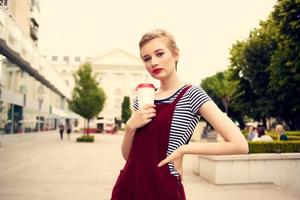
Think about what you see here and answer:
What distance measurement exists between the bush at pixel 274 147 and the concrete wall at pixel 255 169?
0.63 metres

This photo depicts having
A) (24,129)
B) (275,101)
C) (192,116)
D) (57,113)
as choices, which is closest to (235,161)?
(192,116)

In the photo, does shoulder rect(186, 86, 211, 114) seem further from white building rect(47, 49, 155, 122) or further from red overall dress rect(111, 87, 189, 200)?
white building rect(47, 49, 155, 122)

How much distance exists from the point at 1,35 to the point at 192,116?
1903 centimetres

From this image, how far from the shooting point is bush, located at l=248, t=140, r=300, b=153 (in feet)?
36.0

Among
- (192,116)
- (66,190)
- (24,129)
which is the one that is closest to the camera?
(192,116)

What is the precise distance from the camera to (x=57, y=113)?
55312mm

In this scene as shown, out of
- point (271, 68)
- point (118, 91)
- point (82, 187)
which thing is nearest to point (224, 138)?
point (82, 187)

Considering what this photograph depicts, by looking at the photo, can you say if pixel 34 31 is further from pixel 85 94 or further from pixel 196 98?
pixel 196 98

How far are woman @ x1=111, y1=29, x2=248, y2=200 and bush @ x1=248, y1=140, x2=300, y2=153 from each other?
9.42m

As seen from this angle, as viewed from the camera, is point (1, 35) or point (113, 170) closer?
point (113, 170)

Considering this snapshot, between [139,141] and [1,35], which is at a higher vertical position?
[1,35]

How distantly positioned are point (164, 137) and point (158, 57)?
490 millimetres

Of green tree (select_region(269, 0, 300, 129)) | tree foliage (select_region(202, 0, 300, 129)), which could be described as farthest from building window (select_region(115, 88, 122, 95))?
green tree (select_region(269, 0, 300, 129))

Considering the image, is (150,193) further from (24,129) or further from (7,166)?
(24,129)
